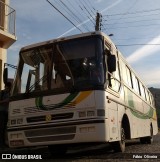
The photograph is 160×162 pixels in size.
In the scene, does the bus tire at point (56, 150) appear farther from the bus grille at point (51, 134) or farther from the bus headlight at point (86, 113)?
the bus headlight at point (86, 113)

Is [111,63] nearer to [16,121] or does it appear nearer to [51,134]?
[51,134]

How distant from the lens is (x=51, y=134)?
360 inches

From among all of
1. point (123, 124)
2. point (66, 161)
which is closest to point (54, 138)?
point (66, 161)

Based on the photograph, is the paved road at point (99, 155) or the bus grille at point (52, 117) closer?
the bus grille at point (52, 117)

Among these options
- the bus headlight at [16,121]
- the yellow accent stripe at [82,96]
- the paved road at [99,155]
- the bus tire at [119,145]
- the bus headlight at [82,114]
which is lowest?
the paved road at [99,155]

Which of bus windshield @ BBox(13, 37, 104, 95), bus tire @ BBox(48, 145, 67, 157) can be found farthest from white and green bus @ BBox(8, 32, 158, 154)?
bus tire @ BBox(48, 145, 67, 157)

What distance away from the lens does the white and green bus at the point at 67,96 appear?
8906 mm

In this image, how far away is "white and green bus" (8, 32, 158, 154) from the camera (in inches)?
351

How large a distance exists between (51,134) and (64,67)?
5.49 ft

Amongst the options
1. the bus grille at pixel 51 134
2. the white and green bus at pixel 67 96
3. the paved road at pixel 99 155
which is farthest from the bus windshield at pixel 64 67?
the paved road at pixel 99 155

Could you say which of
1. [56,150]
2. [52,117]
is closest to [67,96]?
[52,117]

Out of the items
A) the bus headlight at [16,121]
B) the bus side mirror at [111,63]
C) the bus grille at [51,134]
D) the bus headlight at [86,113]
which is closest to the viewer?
the bus headlight at [86,113]

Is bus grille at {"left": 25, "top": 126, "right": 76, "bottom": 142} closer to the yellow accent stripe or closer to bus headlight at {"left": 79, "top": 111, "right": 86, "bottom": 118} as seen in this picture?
bus headlight at {"left": 79, "top": 111, "right": 86, "bottom": 118}

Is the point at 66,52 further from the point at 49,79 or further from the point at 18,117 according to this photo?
the point at 18,117
